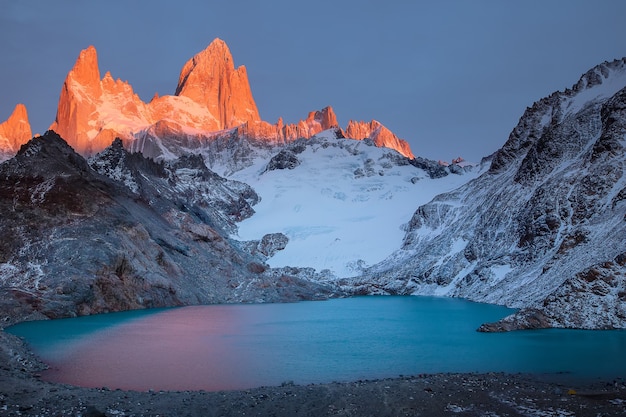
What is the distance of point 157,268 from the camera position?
6650 cm

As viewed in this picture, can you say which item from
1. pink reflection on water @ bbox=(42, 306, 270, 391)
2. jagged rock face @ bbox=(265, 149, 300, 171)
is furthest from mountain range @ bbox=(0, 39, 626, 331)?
jagged rock face @ bbox=(265, 149, 300, 171)

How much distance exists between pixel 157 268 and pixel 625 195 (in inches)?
2302

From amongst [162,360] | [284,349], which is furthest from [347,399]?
[284,349]

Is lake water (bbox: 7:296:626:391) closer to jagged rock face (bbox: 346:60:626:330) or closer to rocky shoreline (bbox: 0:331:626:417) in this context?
rocky shoreline (bbox: 0:331:626:417)

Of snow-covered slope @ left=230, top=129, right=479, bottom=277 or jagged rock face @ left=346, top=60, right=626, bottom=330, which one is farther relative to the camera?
snow-covered slope @ left=230, top=129, right=479, bottom=277

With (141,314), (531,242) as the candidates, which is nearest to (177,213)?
(141,314)

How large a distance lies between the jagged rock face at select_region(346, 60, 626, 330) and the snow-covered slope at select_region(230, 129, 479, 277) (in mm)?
11405

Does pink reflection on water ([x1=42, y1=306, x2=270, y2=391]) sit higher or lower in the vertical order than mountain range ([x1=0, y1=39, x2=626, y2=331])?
lower

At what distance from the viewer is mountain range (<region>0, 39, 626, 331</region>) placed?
52125 millimetres

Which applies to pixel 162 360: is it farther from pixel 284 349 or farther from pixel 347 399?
pixel 347 399

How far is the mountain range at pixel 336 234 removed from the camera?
52125 mm

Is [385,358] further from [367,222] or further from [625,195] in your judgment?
[367,222]

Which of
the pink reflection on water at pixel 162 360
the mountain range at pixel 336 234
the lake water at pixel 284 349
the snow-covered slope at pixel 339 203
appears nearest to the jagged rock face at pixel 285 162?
the snow-covered slope at pixel 339 203

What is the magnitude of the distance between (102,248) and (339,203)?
10137cm
